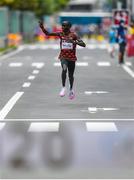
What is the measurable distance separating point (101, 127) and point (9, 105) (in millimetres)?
3897

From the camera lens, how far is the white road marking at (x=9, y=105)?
1447 cm

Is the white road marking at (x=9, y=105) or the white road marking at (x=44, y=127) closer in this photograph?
the white road marking at (x=44, y=127)

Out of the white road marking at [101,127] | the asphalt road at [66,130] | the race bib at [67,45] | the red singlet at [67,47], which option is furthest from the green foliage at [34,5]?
the white road marking at [101,127]

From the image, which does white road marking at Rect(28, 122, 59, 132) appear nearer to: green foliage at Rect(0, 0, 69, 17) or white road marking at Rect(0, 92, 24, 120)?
white road marking at Rect(0, 92, 24, 120)

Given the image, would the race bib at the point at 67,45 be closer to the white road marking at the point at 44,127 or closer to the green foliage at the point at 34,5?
the white road marking at the point at 44,127

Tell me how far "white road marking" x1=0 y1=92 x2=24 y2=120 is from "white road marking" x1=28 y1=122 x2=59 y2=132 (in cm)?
114

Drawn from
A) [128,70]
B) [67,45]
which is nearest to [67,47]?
[67,45]

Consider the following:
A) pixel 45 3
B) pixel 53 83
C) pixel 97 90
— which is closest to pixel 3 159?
pixel 97 90

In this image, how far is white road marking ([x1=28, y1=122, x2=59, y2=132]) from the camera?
1226 centimetres

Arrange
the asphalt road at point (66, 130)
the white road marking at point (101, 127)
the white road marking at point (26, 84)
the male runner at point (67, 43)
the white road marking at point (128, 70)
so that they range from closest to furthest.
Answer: the asphalt road at point (66, 130)
the white road marking at point (101, 127)
the male runner at point (67, 43)
the white road marking at point (26, 84)
the white road marking at point (128, 70)

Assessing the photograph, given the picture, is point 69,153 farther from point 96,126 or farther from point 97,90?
point 97,90

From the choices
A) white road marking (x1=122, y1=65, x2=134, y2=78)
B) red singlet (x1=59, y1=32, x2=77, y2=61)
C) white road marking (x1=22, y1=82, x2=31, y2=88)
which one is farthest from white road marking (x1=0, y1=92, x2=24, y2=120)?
white road marking (x1=122, y1=65, x2=134, y2=78)

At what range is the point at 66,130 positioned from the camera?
12234 mm

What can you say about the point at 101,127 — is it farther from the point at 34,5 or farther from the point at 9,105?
the point at 34,5
